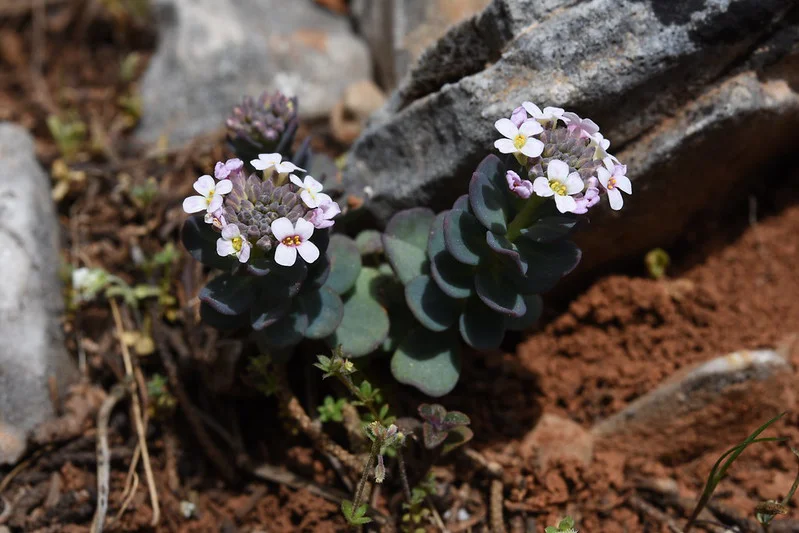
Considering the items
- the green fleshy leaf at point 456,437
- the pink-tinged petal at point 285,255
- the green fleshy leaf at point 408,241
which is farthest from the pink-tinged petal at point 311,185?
the green fleshy leaf at point 456,437

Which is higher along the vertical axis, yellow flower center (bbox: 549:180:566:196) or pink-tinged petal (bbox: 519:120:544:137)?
pink-tinged petal (bbox: 519:120:544:137)

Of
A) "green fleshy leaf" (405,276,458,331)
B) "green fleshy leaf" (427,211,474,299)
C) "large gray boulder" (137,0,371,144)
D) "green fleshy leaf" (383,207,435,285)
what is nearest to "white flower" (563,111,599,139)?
"green fleshy leaf" (427,211,474,299)

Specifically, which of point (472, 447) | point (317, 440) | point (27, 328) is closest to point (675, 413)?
point (472, 447)

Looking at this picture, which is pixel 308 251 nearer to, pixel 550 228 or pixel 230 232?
pixel 230 232

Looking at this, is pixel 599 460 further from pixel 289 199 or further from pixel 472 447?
pixel 289 199

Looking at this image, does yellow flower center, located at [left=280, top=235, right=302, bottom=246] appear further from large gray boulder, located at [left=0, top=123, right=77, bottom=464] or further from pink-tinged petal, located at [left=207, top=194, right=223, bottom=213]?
large gray boulder, located at [left=0, top=123, right=77, bottom=464]

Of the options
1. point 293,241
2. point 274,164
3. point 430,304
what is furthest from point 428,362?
point 274,164
